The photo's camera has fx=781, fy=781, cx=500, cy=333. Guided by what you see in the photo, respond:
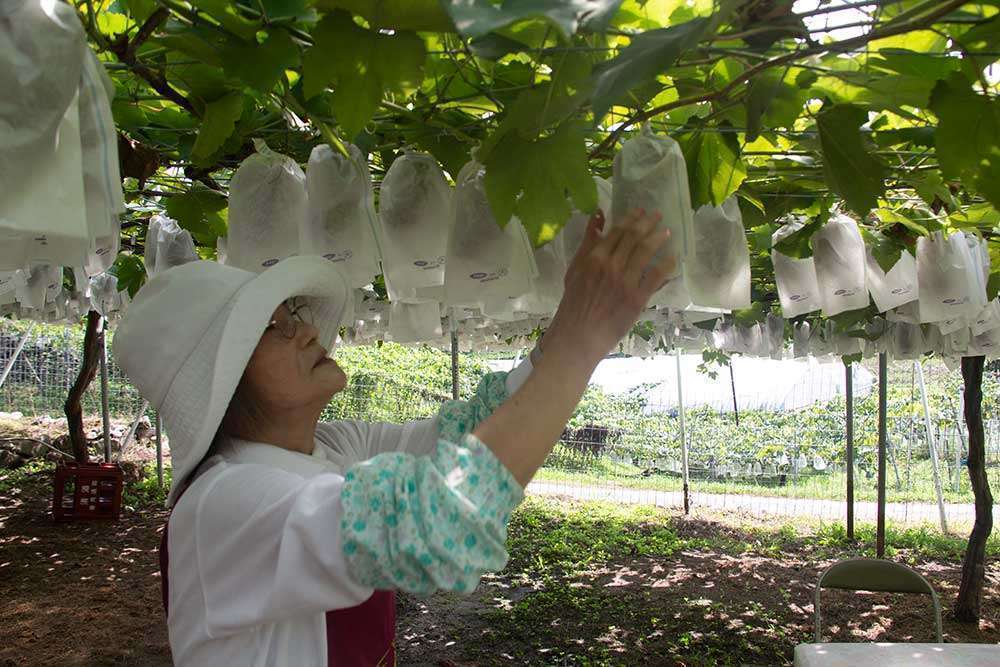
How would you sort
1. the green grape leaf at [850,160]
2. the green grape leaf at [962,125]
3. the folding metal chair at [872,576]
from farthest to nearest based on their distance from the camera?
the folding metal chair at [872,576] < the green grape leaf at [850,160] < the green grape leaf at [962,125]

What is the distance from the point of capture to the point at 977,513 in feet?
16.7

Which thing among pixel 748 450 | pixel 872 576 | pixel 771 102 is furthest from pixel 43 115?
pixel 748 450

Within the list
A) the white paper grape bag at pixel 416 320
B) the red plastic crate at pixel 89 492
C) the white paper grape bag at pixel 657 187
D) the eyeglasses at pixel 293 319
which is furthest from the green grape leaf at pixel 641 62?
the red plastic crate at pixel 89 492

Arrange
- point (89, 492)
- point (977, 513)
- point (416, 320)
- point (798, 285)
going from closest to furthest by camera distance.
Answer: point (798, 285) < point (416, 320) < point (977, 513) < point (89, 492)

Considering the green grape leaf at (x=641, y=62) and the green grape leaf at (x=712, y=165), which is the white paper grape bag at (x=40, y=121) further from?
the green grape leaf at (x=712, y=165)

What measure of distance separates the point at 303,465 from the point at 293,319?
0.77 feet

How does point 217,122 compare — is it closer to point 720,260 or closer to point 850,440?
point 720,260

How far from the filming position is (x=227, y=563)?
944 mm

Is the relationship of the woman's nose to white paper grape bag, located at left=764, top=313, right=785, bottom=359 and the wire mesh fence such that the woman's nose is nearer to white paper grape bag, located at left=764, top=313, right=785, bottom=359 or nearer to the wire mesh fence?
white paper grape bag, located at left=764, top=313, right=785, bottom=359

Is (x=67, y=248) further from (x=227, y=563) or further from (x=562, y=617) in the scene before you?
(x=562, y=617)

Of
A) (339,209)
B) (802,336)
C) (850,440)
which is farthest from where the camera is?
(850,440)

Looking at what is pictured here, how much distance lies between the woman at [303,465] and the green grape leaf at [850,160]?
1.32ft

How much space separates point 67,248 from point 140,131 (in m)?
1.17

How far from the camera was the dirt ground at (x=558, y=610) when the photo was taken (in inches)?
180
